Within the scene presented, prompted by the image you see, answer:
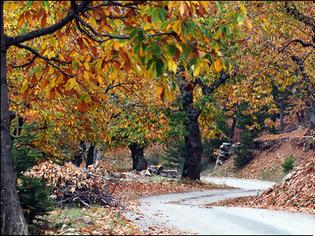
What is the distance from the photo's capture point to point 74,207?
1293cm

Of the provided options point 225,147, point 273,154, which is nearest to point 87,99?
point 273,154

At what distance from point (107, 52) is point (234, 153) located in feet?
155

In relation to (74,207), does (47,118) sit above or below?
above

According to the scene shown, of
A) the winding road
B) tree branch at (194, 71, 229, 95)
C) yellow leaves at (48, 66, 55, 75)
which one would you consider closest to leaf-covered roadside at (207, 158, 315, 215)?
the winding road

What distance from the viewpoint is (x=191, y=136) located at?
92.0ft

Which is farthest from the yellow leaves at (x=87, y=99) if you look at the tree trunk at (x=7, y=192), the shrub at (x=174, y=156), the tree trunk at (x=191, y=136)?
the shrub at (x=174, y=156)

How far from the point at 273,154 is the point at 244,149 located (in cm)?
313

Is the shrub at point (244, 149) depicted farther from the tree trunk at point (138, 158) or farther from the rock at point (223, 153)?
the tree trunk at point (138, 158)

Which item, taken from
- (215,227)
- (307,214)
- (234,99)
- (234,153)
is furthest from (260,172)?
(215,227)

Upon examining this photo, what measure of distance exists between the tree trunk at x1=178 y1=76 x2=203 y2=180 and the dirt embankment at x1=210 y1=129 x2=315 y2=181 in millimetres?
14939

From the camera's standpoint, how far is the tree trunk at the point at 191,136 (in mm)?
27609

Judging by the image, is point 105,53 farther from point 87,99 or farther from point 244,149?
point 244,149

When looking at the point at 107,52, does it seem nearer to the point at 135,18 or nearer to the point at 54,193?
the point at 135,18

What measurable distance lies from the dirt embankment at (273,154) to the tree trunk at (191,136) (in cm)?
1494
